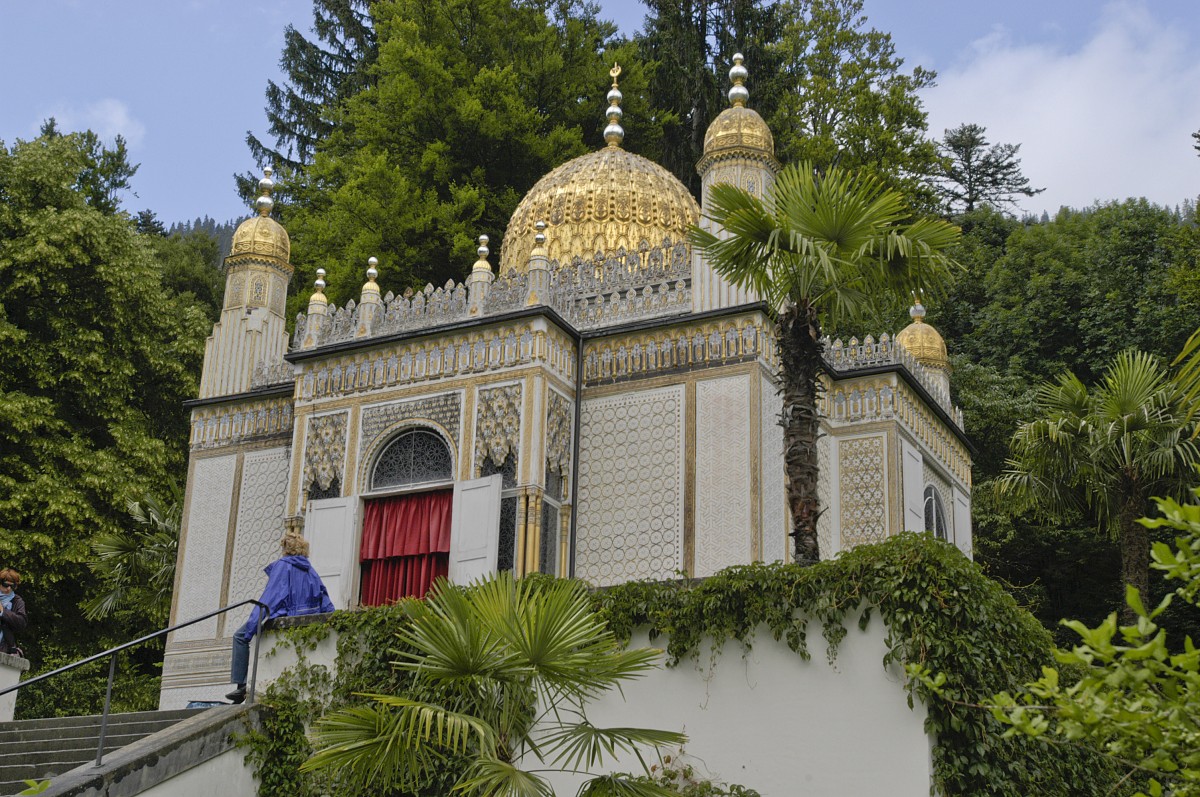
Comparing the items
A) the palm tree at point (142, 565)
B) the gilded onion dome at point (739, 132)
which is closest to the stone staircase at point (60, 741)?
the palm tree at point (142, 565)

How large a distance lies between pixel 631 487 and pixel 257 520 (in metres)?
5.48

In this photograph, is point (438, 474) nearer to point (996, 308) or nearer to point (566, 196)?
point (566, 196)

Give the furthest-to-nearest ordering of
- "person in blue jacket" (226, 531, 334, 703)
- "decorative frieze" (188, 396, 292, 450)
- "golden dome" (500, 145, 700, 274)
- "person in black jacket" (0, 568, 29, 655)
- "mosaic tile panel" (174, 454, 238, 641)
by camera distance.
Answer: "golden dome" (500, 145, 700, 274), "decorative frieze" (188, 396, 292, 450), "mosaic tile panel" (174, 454, 238, 641), "person in black jacket" (0, 568, 29, 655), "person in blue jacket" (226, 531, 334, 703)

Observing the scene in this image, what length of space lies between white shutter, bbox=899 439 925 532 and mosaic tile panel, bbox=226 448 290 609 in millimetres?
8018

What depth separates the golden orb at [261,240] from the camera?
2005 centimetres

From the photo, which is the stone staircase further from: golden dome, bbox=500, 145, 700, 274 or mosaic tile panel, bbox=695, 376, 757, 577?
golden dome, bbox=500, 145, 700, 274

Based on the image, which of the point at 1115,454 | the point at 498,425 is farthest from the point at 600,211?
the point at 1115,454

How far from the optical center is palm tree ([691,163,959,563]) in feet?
38.1

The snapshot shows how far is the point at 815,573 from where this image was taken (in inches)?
413

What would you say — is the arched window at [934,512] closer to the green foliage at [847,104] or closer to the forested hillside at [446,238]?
the forested hillside at [446,238]

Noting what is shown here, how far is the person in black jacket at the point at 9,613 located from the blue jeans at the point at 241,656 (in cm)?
298

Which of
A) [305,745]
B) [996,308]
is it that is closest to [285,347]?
[305,745]

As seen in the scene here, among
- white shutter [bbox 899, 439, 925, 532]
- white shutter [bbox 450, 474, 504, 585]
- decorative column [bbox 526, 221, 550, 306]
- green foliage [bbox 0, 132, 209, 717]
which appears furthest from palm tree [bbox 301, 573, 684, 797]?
green foliage [bbox 0, 132, 209, 717]

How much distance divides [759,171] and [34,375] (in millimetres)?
14611
